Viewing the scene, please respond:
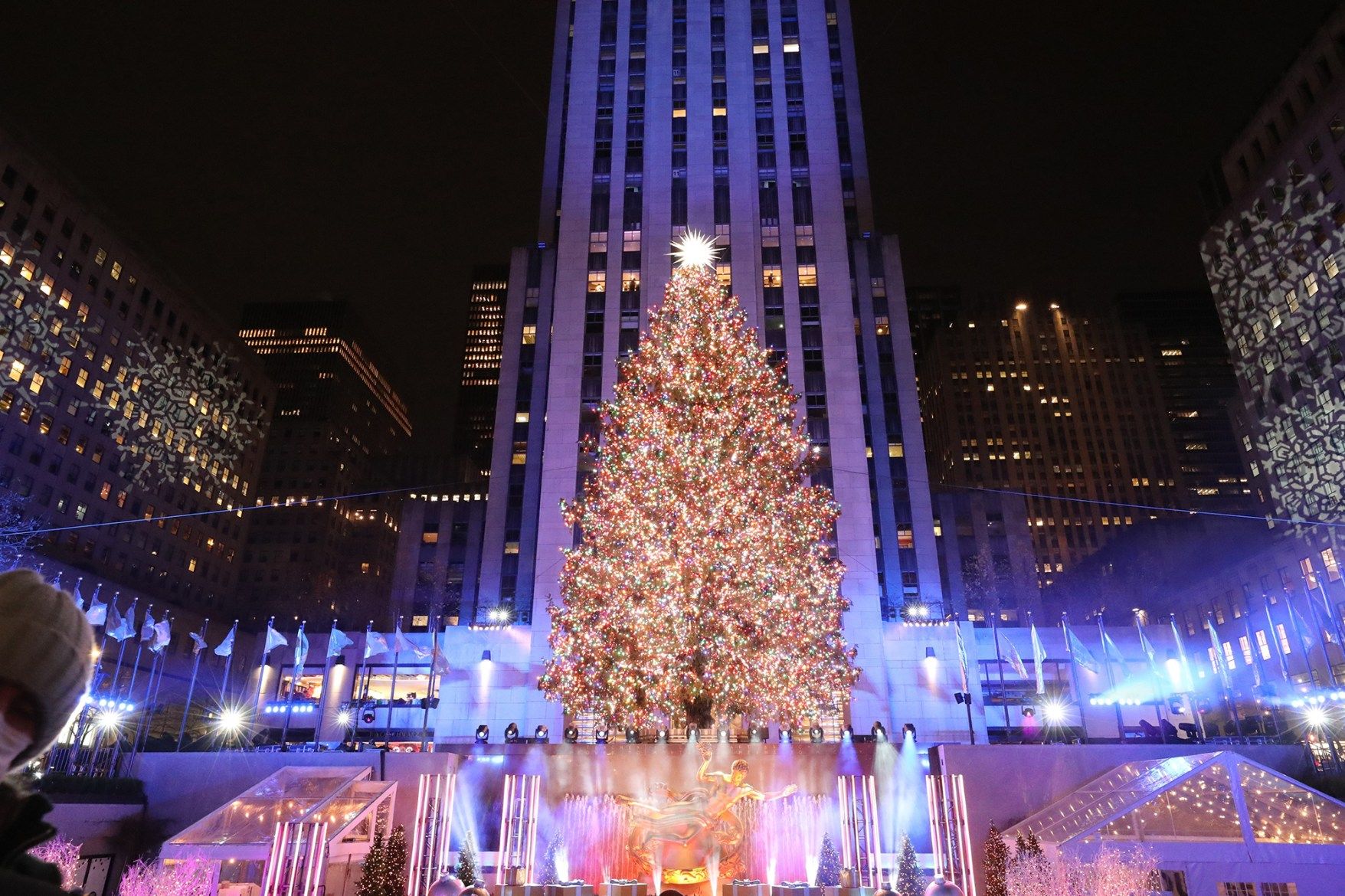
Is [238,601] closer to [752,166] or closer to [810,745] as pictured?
[752,166]

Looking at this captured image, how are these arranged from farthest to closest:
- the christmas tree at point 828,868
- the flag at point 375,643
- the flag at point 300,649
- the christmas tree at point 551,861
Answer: the flag at point 375,643, the flag at point 300,649, the christmas tree at point 551,861, the christmas tree at point 828,868

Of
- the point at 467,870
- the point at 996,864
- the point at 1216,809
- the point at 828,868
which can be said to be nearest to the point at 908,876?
the point at 828,868

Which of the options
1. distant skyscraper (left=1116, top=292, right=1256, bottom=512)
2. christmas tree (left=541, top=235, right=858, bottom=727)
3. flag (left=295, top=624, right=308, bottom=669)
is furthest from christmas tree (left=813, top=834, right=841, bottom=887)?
distant skyscraper (left=1116, top=292, right=1256, bottom=512)

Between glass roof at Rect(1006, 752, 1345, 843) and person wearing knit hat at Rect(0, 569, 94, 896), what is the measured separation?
18301 mm

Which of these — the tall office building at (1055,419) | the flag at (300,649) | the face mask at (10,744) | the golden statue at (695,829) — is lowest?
the golden statue at (695,829)

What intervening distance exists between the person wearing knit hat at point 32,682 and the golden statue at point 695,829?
1816 centimetres

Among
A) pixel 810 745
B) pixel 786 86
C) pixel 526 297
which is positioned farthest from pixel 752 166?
pixel 810 745

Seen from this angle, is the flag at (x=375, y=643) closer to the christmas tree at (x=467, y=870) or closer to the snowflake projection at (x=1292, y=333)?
the christmas tree at (x=467, y=870)

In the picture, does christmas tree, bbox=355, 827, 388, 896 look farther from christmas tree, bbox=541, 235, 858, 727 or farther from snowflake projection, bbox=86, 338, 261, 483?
snowflake projection, bbox=86, 338, 261, 483

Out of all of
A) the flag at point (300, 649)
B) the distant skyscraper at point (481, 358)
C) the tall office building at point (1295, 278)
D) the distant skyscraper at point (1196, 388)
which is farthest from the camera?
the distant skyscraper at point (481, 358)

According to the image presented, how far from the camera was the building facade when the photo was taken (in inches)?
2571

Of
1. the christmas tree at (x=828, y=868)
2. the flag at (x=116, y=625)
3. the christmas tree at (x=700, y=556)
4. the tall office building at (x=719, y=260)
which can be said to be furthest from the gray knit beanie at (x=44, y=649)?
the tall office building at (x=719, y=260)

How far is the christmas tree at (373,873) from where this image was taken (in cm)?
1694

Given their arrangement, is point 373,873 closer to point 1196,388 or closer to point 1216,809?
point 1216,809
